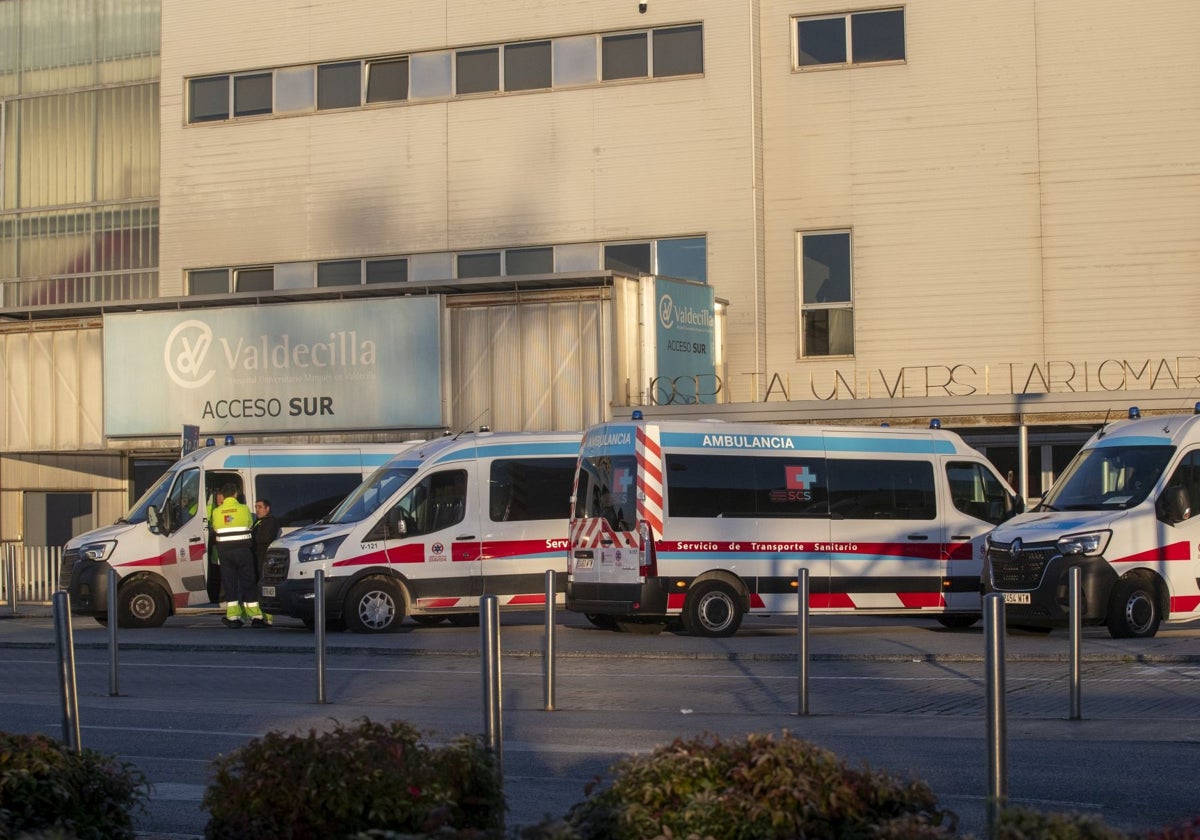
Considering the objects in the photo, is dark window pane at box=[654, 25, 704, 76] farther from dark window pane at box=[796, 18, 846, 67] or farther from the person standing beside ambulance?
the person standing beside ambulance

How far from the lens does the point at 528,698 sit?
44.4ft

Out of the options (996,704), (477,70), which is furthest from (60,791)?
(477,70)

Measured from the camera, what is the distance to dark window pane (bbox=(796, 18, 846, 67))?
3225 cm

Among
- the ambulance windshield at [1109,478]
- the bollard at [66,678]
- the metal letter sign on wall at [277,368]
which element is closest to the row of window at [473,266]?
the metal letter sign on wall at [277,368]

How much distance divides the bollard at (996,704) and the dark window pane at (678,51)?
2593 centimetres

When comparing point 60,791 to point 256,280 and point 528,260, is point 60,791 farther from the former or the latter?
point 256,280

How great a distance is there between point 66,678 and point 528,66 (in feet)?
83.1

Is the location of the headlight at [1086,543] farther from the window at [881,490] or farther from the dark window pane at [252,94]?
the dark window pane at [252,94]

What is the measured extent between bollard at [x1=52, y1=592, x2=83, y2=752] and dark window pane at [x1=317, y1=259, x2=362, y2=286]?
2425 cm

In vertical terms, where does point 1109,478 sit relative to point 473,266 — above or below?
below

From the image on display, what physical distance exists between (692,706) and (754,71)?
843 inches

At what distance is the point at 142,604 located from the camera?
74.4ft

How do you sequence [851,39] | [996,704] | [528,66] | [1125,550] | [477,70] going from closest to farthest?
[996,704] < [1125,550] < [851,39] < [528,66] < [477,70]

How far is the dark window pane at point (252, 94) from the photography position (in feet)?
118
